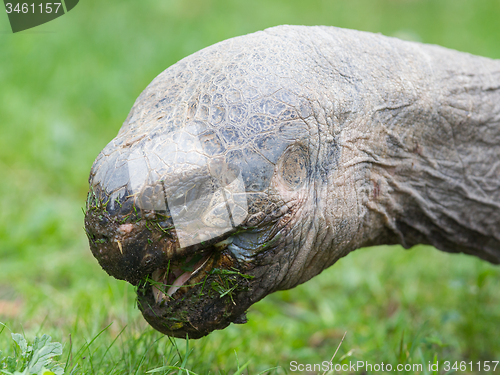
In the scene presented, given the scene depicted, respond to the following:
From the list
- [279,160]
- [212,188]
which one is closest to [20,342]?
[212,188]

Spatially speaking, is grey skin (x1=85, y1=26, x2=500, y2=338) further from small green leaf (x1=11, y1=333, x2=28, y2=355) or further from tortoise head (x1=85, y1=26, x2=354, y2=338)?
small green leaf (x1=11, y1=333, x2=28, y2=355)

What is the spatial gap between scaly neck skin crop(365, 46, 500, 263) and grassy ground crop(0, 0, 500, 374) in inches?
24.1

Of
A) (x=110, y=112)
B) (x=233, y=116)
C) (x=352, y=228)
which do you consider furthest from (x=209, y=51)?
(x=110, y=112)

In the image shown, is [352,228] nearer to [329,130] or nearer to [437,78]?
[329,130]

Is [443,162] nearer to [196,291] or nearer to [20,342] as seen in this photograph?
[196,291]

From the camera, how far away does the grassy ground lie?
280cm

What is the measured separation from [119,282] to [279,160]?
2127 mm

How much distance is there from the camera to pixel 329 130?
202 cm

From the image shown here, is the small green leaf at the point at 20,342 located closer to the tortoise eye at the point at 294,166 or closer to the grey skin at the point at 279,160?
the grey skin at the point at 279,160

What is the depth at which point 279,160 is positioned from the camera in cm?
184

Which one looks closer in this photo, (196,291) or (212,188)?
(212,188)

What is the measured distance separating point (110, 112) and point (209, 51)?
13.0 feet

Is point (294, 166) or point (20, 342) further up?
point (294, 166)

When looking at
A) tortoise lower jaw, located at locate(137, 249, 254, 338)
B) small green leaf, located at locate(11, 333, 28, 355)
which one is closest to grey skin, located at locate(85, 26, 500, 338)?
tortoise lower jaw, located at locate(137, 249, 254, 338)
